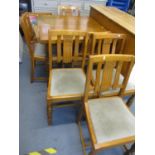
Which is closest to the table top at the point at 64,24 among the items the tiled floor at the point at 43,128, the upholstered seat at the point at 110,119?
the tiled floor at the point at 43,128

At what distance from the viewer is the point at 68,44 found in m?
1.57

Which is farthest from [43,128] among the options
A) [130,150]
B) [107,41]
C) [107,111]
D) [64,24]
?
[64,24]

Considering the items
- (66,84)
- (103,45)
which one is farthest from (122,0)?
(66,84)

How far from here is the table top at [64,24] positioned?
1.94 metres

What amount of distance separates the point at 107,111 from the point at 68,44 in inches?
30.4

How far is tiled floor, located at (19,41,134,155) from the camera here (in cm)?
149

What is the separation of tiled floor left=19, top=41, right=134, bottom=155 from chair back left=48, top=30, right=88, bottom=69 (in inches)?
25.0

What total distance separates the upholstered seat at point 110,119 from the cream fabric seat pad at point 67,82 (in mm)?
221

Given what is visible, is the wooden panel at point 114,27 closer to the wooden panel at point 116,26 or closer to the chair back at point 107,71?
the wooden panel at point 116,26

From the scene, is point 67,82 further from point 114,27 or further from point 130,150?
point 114,27

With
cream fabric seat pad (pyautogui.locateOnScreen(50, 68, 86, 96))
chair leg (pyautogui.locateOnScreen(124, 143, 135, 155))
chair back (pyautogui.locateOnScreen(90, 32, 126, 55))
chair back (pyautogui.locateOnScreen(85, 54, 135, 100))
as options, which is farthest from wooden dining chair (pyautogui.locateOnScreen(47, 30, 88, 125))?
chair leg (pyautogui.locateOnScreen(124, 143, 135, 155))

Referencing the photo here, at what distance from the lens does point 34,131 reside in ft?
5.29
